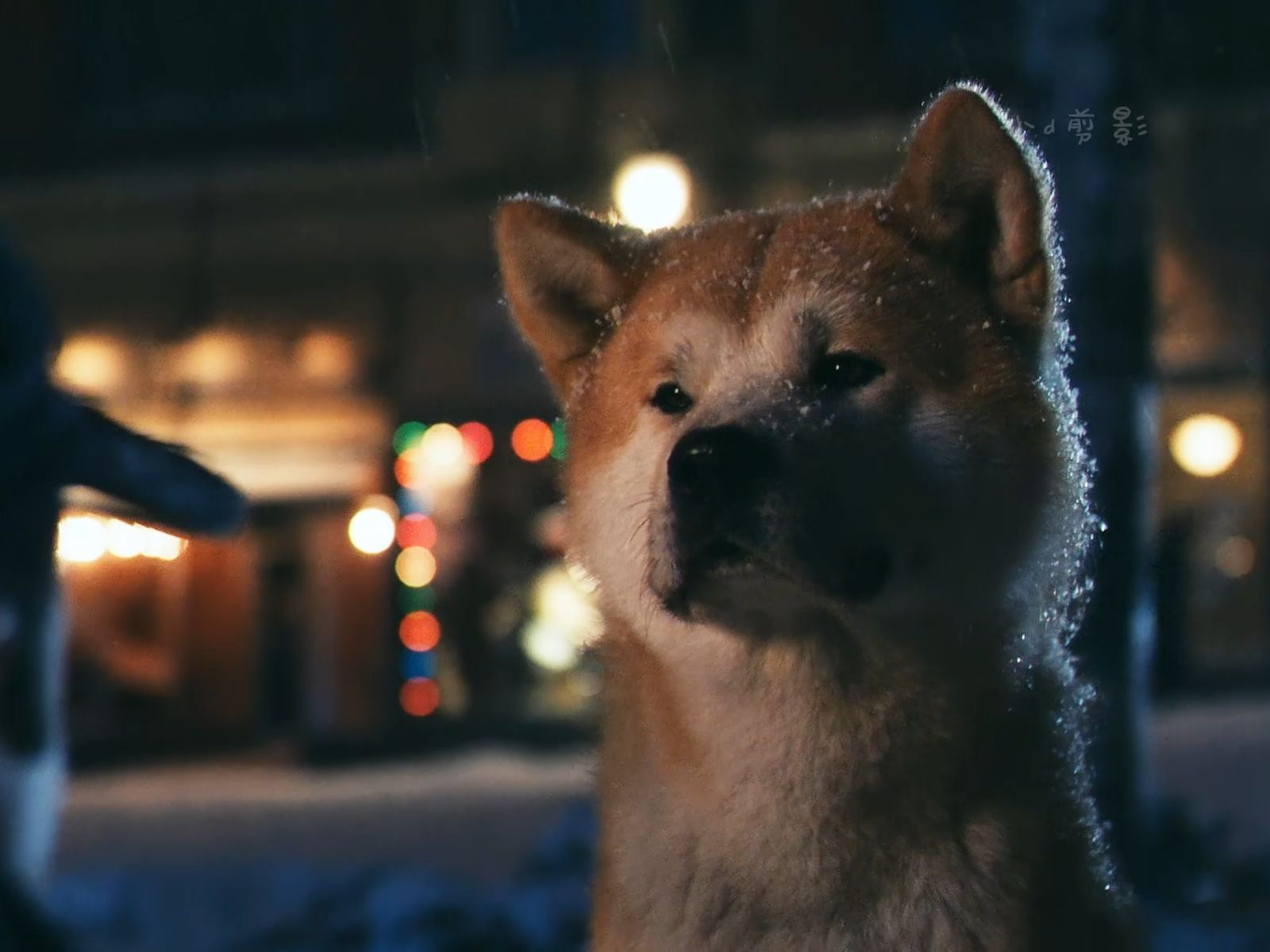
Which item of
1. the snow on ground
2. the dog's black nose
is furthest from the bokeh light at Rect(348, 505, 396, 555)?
the dog's black nose

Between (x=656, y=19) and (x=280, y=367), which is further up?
(x=656, y=19)

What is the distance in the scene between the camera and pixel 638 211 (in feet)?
27.2

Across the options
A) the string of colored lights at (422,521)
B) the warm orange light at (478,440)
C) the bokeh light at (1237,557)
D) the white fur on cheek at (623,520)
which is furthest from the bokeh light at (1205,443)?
the white fur on cheek at (623,520)

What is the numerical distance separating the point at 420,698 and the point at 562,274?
35.5 feet

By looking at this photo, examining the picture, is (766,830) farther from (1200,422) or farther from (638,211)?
(1200,422)

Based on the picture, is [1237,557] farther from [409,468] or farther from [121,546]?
[121,546]

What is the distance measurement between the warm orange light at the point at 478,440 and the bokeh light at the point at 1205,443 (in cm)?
546

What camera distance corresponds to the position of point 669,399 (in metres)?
2.65

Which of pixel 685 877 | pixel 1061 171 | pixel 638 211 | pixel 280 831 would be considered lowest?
pixel 280 831

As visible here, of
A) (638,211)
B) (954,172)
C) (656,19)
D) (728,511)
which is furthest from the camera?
(656,19)

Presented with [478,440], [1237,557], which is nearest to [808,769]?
[478,440]

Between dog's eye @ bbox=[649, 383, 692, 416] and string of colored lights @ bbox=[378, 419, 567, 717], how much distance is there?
9897 mm

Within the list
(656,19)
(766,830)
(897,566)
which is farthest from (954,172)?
(656,19)

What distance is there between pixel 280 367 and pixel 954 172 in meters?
11.1
